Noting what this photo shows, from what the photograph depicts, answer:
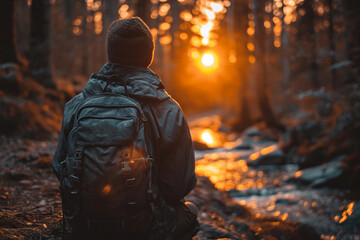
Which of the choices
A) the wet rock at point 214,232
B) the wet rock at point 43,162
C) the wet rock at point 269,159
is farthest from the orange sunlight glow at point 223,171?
the wet rock at point 43,162

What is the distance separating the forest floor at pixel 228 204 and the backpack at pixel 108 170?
3.13 ft

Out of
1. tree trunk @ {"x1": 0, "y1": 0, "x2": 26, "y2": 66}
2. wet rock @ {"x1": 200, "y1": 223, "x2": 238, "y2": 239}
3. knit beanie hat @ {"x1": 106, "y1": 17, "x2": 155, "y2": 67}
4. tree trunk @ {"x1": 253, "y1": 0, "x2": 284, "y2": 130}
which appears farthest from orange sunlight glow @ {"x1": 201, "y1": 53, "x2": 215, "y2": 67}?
knit beanie hat @ {"x1": 106, "y1": 17, "x2": 155, "y2": 67}

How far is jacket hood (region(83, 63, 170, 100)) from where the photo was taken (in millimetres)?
2002

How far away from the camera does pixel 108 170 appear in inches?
67.6

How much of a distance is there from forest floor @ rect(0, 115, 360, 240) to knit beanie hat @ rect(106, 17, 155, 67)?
5.44 feet

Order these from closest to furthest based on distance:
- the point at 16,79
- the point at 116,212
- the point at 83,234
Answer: the point at 116,212
the point at 83,234
the point at 16,79

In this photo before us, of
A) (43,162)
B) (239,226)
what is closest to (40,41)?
(43,162)

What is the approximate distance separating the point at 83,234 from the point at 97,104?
34.3 inches

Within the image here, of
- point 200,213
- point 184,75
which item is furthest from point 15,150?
point 184,75

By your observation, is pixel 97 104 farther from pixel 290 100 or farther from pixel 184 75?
pixel 184 75

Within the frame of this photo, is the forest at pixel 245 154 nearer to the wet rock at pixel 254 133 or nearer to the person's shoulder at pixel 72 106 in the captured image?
the wet rock at pixel 254 133

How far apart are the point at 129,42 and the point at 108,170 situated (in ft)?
3.16

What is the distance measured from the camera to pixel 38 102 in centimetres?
690

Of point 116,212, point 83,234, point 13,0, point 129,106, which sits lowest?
point 83,234
